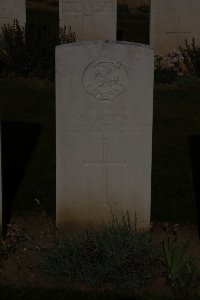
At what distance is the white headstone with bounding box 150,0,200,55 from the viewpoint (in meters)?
13.7

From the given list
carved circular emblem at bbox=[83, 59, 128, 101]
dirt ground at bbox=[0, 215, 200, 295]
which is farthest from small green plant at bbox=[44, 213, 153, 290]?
carved circular emblem at bbox=[83, 59, 128, 101]

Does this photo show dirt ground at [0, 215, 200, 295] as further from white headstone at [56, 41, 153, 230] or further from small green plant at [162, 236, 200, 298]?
white headstone at [56, 41, 153, 230]

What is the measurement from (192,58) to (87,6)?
2245mm

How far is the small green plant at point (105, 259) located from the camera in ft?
16.9

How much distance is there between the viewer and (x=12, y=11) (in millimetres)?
13539

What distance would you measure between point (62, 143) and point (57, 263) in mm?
964

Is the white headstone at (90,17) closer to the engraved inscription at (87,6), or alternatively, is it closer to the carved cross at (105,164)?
the engraved inscription at (87,6)

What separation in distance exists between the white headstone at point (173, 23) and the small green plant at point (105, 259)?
354 inches

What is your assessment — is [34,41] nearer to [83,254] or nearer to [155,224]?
[155,224]

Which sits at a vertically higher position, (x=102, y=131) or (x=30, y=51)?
→ (x=30, y=51)

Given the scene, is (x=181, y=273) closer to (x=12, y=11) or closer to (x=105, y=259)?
(x=105, y=259)

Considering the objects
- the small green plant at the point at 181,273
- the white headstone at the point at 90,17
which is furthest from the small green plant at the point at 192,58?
the small green plant at the point at 181,273

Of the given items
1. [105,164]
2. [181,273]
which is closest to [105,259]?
[181,273]

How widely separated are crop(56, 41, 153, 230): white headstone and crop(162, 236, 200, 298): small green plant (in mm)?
745
